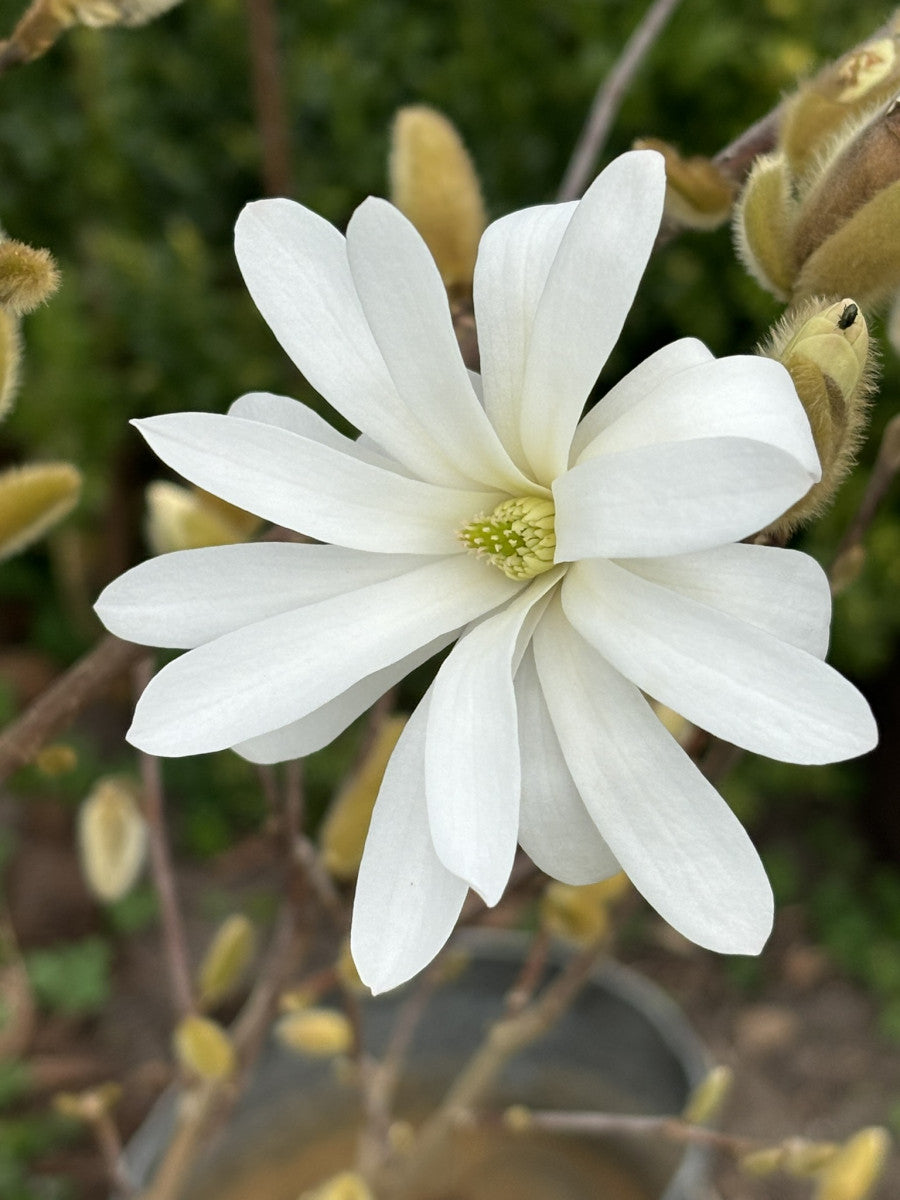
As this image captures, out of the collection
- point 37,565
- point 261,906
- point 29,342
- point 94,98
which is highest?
point 94,98

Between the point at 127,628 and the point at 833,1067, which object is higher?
the point at 127,628

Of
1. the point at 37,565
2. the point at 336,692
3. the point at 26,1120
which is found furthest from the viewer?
the point at 37,565

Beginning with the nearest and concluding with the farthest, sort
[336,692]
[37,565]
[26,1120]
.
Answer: [336,692] → [26,1120] → [37,565]

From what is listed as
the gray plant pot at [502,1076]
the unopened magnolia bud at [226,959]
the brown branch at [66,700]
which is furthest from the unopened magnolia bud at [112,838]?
the gray plant pot at [502,1076]

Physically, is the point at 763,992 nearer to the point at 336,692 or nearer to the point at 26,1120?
the point at 26,1120

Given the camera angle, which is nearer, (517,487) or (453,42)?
(517,487)

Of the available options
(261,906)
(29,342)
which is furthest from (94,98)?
(261,906)
